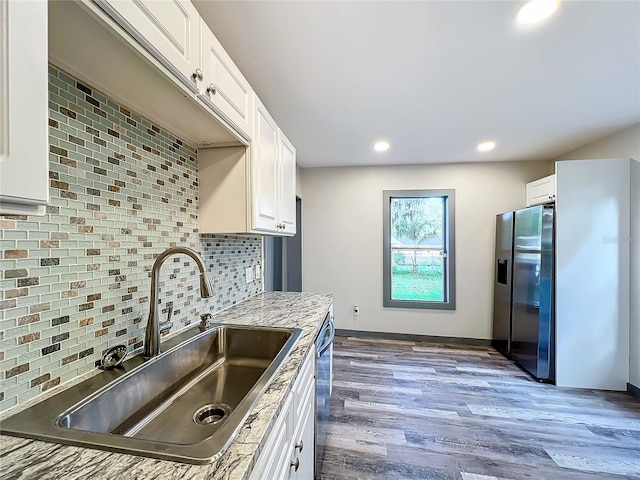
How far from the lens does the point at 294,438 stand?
0.98 metres

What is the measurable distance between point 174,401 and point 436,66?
6.95ft

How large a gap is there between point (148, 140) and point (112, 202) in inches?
13.3

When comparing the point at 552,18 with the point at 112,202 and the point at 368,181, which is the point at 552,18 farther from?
the point at 368,181

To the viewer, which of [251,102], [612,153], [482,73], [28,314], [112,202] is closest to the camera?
[28,314]

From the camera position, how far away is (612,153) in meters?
2.63

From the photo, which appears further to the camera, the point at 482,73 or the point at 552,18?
the point at 482,73

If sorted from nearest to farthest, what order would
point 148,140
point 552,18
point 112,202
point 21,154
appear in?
point 21,154 < point 112,202 < point 148,140 < point 552,18

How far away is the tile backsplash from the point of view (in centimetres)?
70

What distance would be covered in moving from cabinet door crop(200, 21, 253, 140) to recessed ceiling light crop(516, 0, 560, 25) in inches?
51.0

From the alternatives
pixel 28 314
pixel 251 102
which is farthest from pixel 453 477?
pixel 251 102

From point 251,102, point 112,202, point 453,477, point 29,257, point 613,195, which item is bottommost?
point 453,477

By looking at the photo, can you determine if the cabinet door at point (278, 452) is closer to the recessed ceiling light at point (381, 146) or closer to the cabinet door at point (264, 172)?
the cabinet door at point (264, 172)

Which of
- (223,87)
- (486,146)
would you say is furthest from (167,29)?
(486,146)

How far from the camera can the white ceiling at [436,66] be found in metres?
1.25
